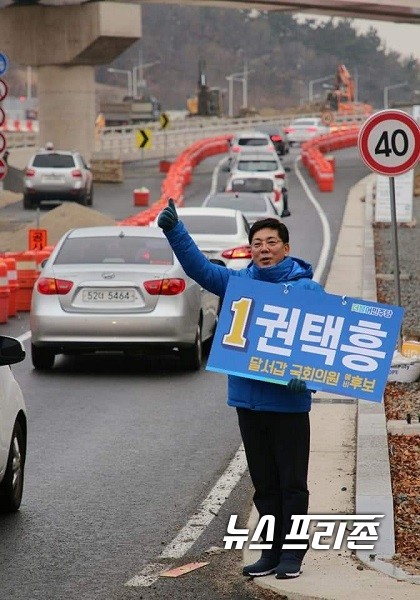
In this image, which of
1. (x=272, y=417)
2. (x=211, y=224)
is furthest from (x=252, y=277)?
(x=211, y=224)

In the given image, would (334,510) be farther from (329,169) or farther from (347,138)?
(347,138)

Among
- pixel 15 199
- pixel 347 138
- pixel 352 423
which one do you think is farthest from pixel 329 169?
pixel 352 423

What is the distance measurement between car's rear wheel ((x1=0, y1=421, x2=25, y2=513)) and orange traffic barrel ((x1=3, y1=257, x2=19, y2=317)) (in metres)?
12.9

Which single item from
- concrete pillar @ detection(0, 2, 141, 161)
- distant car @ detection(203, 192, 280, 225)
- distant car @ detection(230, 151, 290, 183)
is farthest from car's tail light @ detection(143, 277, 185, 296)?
concrete pillar @ detection(0, 2, 141, 161)

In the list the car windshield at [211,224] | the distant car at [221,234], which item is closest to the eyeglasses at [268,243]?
the distant car at [221,234]

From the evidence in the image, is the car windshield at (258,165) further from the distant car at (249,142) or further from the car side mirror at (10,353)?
the car side mirror at (10,353)

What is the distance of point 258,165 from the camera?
49.7 metres

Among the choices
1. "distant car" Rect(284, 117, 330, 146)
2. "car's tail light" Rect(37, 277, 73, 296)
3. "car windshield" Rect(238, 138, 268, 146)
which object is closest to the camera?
"car's tail light" Rect(37, 277, 73, 296)

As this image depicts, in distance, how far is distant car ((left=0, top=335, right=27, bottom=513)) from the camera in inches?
356

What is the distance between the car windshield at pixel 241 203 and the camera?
108ft

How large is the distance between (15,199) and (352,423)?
141 ft

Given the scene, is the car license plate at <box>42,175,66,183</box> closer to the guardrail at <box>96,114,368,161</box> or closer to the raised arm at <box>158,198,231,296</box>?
the guardrail at <box>96,114,368,161</box>

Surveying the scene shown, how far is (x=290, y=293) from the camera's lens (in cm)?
799

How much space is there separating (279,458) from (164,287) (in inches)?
364
